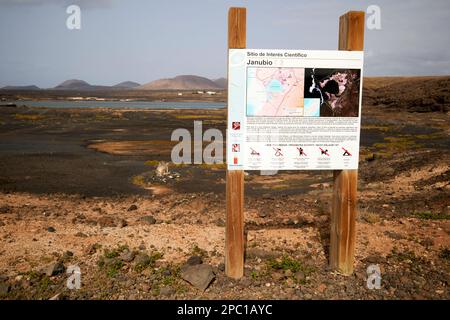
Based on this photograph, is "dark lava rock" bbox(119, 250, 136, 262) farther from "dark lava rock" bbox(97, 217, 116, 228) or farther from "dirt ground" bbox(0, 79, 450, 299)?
"dark lava rock" bbox(97, 217, 116, 228)

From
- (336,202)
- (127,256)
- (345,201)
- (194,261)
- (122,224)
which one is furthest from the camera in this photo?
(122,224)

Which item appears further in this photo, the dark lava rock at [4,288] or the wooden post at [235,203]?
the dark lava rock at [4,288]

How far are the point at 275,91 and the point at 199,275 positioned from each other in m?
2.85

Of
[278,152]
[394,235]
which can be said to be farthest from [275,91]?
[394,235]

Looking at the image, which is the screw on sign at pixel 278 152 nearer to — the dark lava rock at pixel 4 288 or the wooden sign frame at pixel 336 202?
the wooden sign frame at pixel 336 202

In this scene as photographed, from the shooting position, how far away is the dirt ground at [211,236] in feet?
18.1

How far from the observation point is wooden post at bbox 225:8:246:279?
4902mm

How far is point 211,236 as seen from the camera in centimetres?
748

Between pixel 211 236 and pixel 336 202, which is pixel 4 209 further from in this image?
pixel 336 202

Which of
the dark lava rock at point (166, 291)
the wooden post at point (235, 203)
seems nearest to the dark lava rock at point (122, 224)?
the dark lava rock at point (166, 291)

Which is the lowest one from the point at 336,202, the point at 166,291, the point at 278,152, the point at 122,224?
the point at 122,224

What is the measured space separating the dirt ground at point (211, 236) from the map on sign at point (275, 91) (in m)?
2.47
